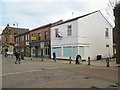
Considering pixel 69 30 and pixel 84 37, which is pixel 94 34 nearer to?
pixel 84 37

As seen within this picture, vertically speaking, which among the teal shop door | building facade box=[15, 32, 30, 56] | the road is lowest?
the road

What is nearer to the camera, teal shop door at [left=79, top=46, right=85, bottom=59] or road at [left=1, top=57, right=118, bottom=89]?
road at [left=1, top=57, right=118, bottom=89]

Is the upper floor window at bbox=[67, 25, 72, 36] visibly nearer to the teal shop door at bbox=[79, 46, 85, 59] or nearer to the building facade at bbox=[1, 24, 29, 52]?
the teal shop door at bbox=[79, 46, 85, 59]

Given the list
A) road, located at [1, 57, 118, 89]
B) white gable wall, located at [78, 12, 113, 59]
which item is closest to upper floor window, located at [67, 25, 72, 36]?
white gable wall, located at [78, 12, 113, 59]

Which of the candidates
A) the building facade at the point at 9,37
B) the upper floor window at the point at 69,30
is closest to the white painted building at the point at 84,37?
the upper floor window at the point at 69,30

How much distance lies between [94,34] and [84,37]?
2.71 meters

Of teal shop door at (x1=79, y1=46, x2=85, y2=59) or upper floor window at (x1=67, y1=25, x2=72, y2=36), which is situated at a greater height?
upper floor window at (x1=67, y1=25, x2=72, y2=36)

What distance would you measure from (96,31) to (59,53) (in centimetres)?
764

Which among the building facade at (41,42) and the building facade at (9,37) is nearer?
the building facade at (41,42)

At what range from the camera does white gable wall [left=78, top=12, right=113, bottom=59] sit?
102ft

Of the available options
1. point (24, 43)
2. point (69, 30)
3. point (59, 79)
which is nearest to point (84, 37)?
point (69, 30)

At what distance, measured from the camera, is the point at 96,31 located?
110 feet

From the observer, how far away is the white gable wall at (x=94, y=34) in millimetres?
31234

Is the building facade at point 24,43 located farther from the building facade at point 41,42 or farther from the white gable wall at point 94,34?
the white gable wall at point 94,34
